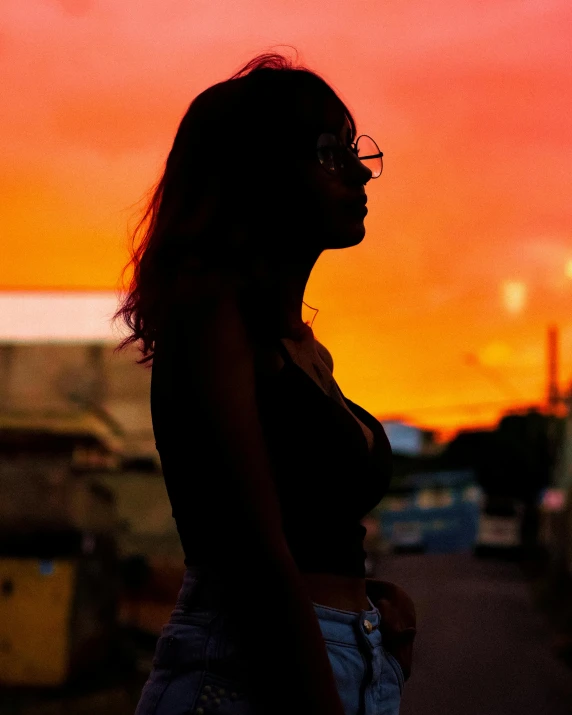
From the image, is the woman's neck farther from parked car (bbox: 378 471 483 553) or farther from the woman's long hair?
parked car (bbox: 378 471 483 553)

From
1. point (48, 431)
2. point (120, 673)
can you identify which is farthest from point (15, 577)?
point (48, 431)

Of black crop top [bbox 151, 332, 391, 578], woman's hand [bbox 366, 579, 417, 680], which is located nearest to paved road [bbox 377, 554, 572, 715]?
woman's hand [bbox 366, 579, 417, 680]

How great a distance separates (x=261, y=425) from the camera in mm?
1518

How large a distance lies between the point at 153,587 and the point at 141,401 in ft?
58.4

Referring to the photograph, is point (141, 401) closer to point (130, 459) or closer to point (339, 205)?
point (130, 459)

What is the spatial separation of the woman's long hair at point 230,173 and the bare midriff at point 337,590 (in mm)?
467

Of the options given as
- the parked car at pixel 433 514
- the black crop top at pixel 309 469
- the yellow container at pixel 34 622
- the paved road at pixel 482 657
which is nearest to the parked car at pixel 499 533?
the parked car at pixel 433 514

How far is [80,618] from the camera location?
1206 centimetres

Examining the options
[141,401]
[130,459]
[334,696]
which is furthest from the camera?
[141,401]

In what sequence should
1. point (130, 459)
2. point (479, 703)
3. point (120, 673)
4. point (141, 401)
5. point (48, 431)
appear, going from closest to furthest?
1. point (479, 703)
2. point (120, 673)
3. point (48, 431)
4. point (130, 459)
5. point (141, 401)

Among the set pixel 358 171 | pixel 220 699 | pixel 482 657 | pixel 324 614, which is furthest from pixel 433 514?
pixel 220 699

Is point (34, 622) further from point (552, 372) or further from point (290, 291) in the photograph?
point (552, 372)

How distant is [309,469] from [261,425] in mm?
107

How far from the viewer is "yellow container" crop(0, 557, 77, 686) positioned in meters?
11.6
